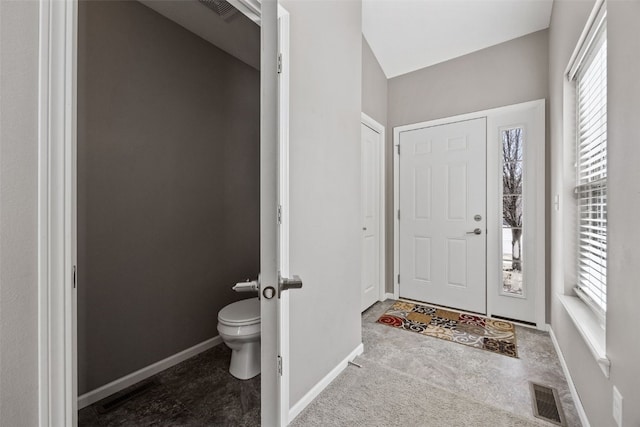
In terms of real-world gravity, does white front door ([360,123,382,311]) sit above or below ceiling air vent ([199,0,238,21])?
below

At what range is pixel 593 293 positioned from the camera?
1.60m

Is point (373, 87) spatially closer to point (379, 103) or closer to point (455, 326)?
point (379, 103)

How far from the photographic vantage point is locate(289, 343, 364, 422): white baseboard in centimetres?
159

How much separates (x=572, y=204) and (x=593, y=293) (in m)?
0.72

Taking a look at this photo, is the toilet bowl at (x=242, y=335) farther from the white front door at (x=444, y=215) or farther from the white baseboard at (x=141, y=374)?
the white front door at (x=444, y=215)

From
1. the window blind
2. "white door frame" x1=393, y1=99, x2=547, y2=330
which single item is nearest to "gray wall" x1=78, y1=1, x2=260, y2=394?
"white door frame" x1=393, y1=99, x2=547, y2=330

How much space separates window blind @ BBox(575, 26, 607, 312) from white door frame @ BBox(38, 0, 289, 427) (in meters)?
1.70

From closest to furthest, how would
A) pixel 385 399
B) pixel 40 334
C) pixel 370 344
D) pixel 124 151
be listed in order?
pixel 40 334, pixel 385 399, pixel 124 151, pixel 370 344

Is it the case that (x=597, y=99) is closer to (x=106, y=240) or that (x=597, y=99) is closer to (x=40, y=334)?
(x=40, y=334)

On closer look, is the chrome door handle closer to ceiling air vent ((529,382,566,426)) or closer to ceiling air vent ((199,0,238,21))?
ceiling air vent ((529,382,566,426))

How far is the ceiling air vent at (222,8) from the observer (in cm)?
192

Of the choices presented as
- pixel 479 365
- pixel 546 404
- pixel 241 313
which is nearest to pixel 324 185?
pixel 241 313

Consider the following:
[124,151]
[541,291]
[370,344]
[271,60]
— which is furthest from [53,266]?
[541,291]

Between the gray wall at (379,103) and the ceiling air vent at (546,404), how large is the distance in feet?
6.05
